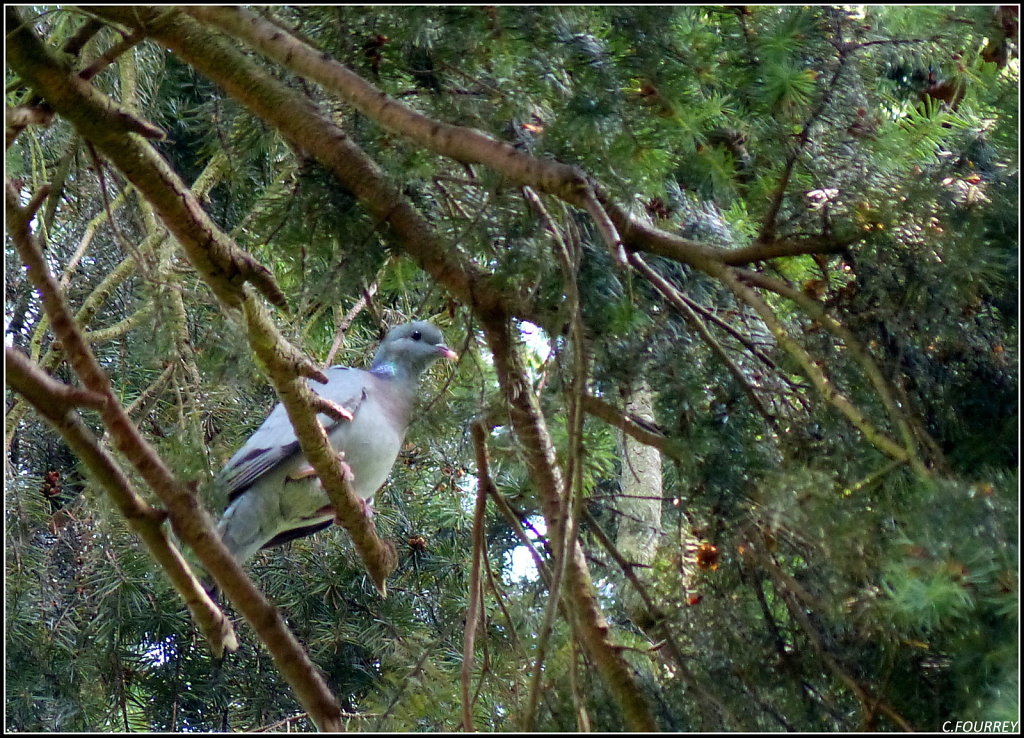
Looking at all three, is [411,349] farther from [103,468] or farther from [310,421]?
[103,468]

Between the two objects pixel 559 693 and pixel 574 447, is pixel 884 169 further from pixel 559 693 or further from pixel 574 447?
pixel 559 693

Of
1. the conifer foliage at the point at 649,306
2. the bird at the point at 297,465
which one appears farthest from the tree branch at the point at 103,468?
the bird at the point at 297,465

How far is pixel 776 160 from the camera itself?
2.08 meters

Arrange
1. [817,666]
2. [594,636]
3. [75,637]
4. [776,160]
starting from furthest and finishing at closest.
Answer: [75,637] → [776,160] → [594,636] → [817,666]

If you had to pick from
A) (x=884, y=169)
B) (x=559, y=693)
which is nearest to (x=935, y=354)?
(x=884, y=169)

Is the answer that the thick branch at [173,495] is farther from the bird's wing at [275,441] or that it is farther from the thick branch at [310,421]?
the bird's wing at [275,441]

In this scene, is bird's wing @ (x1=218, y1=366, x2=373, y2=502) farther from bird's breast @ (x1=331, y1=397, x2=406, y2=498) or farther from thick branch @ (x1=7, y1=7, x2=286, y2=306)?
thick branch @ (x1=7, y1=7, x2=286, y2=306)

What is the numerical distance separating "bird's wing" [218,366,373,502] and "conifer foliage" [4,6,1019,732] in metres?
0.42

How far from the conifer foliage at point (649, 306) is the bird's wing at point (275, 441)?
42 cm

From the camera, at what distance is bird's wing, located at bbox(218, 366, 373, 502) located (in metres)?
3.05

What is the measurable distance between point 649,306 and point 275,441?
1.40 meters

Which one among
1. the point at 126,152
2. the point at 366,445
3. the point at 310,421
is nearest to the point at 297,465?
the point at 366,445

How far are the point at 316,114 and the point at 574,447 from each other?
1.05 metres

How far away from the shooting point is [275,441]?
3109 mm
